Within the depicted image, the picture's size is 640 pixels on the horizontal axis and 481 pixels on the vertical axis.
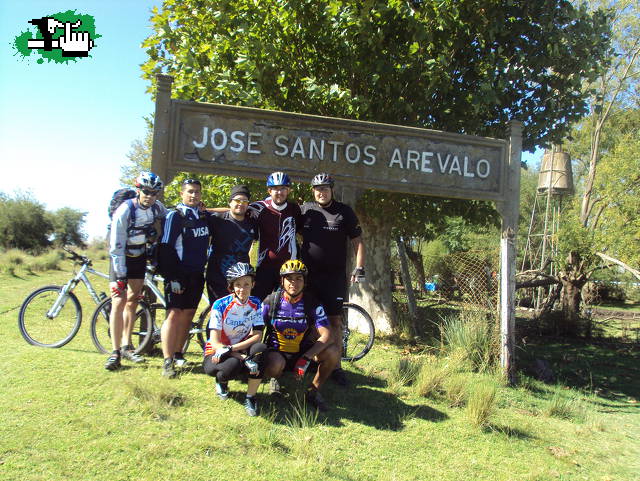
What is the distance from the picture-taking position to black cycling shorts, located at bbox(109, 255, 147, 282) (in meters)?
4.85

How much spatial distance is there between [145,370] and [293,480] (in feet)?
7.03

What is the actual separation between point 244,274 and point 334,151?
86.5 inches

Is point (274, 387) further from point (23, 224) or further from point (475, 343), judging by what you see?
point (23, 224)

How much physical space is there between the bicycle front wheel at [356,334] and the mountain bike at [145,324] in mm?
1767

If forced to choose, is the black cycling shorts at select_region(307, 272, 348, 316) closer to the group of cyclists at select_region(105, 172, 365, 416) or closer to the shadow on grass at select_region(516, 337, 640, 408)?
the group of cyclists at select_region(105, 172, 365, 416)

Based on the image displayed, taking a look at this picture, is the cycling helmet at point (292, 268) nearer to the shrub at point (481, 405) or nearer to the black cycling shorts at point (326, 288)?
the black cycling shorts at point (326, 288)

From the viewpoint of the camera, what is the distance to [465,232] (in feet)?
82.8

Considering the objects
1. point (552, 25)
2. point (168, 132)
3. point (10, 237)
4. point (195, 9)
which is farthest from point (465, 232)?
point (10, 237)

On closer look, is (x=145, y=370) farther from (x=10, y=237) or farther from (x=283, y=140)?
(x=10, y=237)

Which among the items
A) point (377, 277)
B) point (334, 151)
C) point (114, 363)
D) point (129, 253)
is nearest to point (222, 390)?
point (114, 363)

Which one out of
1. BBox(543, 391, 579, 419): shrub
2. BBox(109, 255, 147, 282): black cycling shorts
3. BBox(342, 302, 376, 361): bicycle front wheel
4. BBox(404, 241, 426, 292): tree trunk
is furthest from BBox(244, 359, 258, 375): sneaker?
BBox(404, 241, 426, 292): tree trunk

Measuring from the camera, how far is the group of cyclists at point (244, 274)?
13.8 ft

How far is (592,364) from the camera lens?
841 cm

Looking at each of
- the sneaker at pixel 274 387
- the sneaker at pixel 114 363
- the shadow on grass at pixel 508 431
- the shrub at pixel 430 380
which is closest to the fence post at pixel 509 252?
the shrub at pixel 430 380
